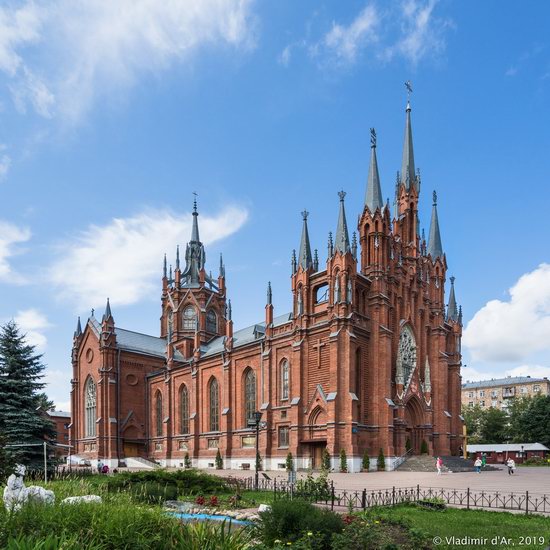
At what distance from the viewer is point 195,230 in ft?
257

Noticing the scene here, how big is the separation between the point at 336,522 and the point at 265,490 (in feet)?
45.8

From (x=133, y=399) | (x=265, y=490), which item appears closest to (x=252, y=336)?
(x=133, y=399)

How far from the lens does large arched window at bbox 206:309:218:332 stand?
238ft

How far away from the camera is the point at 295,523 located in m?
10.6

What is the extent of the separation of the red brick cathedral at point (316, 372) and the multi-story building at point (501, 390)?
74.4 metres

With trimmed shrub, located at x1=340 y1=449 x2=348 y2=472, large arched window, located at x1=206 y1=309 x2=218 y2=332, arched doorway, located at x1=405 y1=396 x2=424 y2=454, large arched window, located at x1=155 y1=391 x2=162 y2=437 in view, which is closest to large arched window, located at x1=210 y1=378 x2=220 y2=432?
large arched window, located at x1=155 y1=391 x2=162 y2=437

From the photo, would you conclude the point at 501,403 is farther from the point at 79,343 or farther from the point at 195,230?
the point at 79,343

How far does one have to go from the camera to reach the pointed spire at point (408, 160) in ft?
174

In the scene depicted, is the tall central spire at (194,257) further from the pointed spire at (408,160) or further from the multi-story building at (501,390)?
the multi-story building at (501,390)

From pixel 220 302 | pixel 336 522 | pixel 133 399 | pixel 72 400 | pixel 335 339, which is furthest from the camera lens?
pixel 220 302

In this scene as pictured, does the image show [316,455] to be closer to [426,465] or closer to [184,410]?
[426,465]

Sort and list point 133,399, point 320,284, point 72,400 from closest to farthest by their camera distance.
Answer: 1. point 320,284
2. point 133,399
3. point 72,400

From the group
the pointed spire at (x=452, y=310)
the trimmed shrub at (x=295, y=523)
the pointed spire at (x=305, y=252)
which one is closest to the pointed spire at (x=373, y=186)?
the pointed spire at (x=305, y=252)

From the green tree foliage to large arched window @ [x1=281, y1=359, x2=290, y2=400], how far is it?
58063 millimetres
